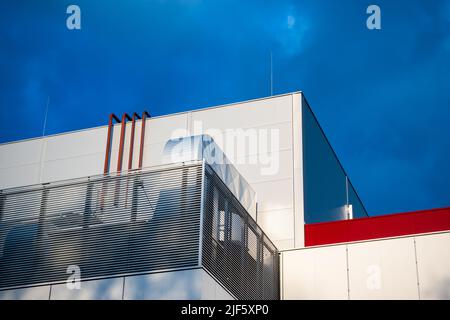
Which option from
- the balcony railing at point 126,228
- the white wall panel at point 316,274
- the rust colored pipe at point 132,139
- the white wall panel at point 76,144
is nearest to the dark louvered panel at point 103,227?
the balcony railing at point 126,228

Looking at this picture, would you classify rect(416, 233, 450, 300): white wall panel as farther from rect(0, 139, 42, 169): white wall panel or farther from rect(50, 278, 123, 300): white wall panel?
rect(0, 139, 42, 169): white wall panel

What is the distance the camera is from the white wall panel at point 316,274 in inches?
870

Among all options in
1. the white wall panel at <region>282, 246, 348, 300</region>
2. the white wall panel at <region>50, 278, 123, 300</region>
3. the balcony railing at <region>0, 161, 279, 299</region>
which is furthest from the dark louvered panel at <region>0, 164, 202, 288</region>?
the white wall panel at <region>282, 246, 348, 300</region>

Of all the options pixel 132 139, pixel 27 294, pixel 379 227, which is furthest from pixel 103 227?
pixel 132 139

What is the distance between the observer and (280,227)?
23.7 meters

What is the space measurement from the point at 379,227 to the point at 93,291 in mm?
8901

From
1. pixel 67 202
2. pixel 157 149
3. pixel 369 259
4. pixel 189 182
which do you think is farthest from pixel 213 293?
pixel 157 149

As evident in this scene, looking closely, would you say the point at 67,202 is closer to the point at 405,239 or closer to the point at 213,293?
the point at 213,293

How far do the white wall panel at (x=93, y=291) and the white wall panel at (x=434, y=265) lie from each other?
8383 mm

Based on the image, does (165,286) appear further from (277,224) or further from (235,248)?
(277,224)

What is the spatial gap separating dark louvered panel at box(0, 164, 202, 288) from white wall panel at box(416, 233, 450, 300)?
7065 mm

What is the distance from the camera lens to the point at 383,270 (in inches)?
857

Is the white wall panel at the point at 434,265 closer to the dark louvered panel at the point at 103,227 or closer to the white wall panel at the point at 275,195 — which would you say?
the white wall panel at the point at 275,195
